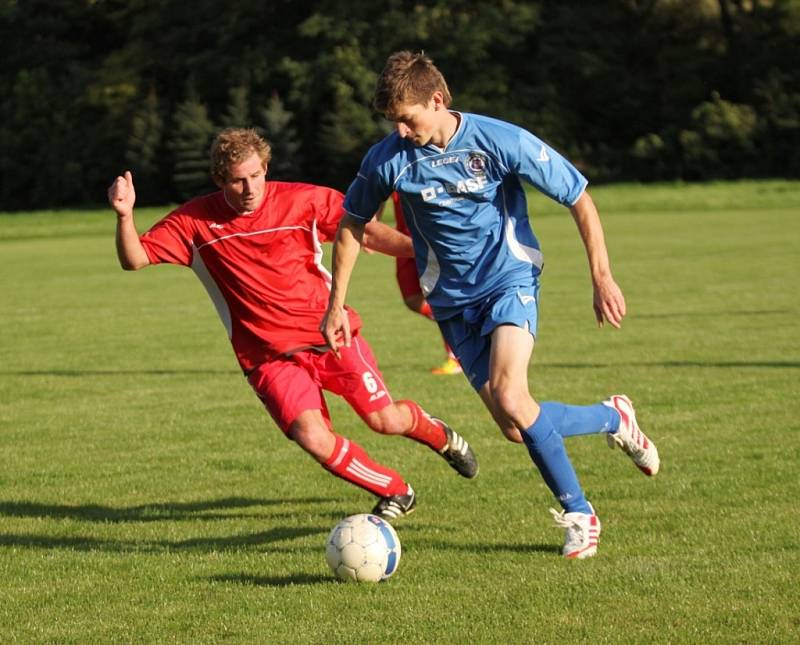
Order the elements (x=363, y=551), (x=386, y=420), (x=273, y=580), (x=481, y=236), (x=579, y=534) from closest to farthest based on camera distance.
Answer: (x=363, y=551) → (x=273, y=580) → (x=579, y=534) → (x=481, y=236) → (x=386, y=420)

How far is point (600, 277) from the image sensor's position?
17.7ft

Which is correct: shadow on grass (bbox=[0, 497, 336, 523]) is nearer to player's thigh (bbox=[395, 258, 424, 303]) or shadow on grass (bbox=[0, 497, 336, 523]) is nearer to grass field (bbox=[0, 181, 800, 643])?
grass field (bbox=[0, 181, 800, 643])

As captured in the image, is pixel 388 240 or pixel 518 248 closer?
pixel 518 248

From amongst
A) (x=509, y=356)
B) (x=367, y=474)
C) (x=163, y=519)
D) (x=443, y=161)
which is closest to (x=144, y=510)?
(x=163, y=519)

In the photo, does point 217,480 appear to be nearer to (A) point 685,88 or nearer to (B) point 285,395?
(B) point 285,395

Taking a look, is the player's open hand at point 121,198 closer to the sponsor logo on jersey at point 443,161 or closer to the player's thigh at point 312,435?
the player's thigh at point 312,435

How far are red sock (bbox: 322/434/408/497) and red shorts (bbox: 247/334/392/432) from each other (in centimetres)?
22

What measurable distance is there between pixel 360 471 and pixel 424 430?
1.80 feet

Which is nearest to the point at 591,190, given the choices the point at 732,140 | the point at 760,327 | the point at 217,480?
the point at 732,140

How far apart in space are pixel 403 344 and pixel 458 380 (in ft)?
8.66

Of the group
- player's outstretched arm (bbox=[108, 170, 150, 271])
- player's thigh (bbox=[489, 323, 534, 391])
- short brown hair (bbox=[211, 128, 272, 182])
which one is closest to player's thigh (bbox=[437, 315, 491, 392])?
player's thigh (bbox=[489, 323, 534, 391])

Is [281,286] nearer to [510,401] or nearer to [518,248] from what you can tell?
[518,248]

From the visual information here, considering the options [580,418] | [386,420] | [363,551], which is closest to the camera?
[363,551]

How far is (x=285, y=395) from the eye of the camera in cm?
634
